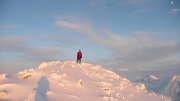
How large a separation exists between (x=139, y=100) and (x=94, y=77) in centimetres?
732

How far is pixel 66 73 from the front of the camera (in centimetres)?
3691

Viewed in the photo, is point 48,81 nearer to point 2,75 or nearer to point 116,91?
point 2,75

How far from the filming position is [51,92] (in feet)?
96.7

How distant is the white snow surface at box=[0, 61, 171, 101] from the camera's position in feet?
94.0

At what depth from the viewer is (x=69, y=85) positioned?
109 ft

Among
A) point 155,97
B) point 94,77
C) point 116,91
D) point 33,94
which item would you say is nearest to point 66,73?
point 94,77

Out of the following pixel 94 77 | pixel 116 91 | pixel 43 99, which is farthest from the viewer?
pixel 94 77

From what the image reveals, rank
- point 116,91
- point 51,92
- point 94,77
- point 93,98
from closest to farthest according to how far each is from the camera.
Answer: point 51,92 → point 93,98 → point 116,91 → point 94,77

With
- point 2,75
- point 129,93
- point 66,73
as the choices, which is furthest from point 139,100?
point 2,75

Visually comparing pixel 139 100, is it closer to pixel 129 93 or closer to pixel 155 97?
pixel 129 93

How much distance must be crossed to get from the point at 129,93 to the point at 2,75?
1742 cm

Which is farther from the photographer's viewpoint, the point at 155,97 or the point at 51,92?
the point at 155,97

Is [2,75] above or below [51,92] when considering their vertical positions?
above

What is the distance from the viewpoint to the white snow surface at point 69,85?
2864 centimetres
